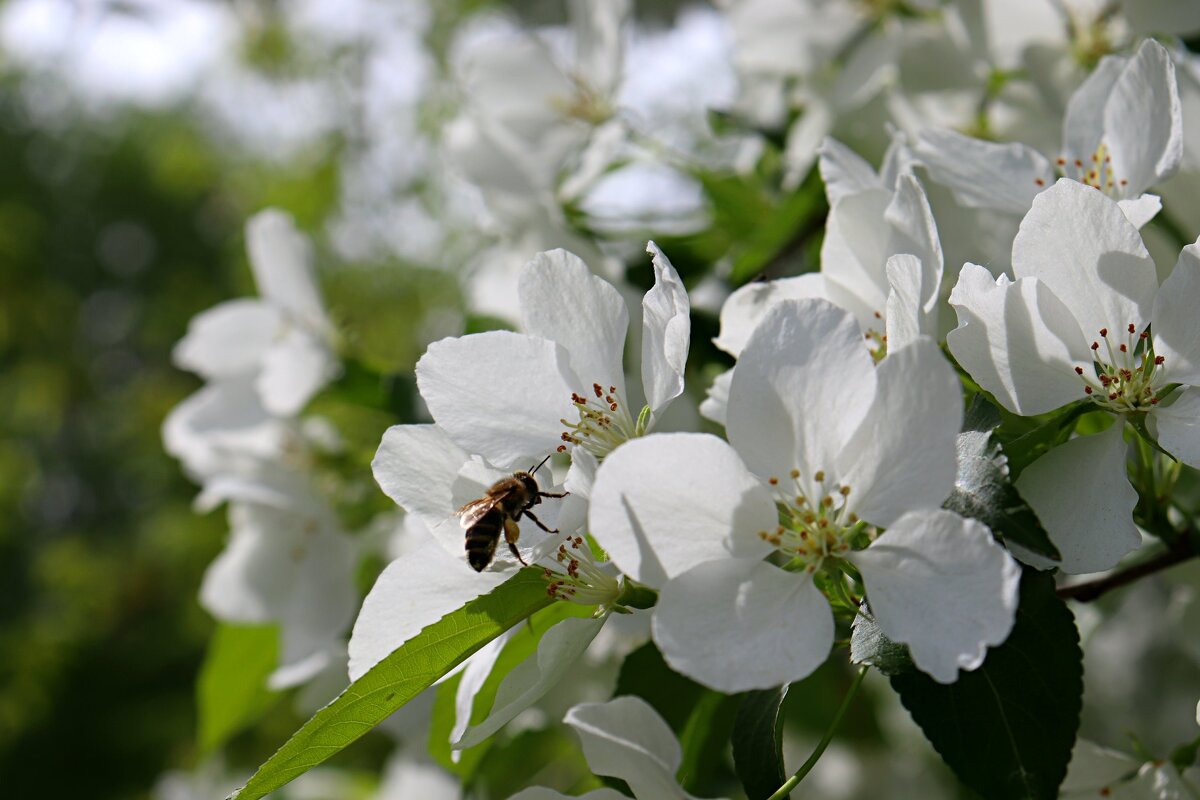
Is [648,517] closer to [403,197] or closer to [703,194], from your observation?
[703,194]

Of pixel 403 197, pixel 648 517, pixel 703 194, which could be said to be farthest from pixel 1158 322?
pixel 403 197

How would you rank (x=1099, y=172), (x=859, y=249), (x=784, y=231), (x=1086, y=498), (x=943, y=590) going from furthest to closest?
1. (x=784, y=231)
2. (x=1099, y=172)
3. (x=859, y=249)
4. (x=1086, y=498)
5. (x=943, y=590)

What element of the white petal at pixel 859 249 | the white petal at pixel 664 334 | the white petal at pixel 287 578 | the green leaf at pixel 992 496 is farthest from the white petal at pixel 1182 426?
the white petal at pixel 287 578

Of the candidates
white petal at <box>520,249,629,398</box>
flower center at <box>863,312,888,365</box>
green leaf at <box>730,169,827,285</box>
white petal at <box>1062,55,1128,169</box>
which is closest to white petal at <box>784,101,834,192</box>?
green leaf at <box>730,169,827,285</box>

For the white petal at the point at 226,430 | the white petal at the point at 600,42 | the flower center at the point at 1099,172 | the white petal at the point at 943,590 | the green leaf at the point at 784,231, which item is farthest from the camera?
the white petal at the point at 600,42

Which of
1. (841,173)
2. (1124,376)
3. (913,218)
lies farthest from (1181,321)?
(841,173)

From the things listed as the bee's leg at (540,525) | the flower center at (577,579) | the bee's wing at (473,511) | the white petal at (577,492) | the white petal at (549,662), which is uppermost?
the white petal at (577,492)

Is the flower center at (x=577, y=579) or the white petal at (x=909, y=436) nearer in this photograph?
the white petal at (x=909, y=436)

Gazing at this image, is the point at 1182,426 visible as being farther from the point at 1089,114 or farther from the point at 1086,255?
the point at 1089,114

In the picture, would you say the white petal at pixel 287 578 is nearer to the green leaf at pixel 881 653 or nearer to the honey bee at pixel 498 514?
the honey bee at pixel 498 514
